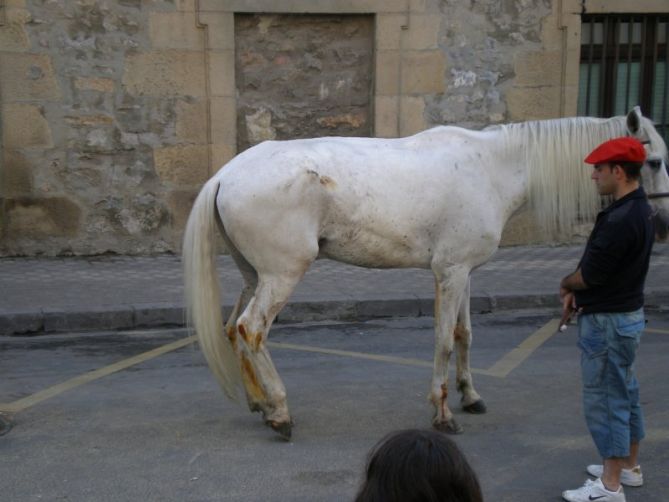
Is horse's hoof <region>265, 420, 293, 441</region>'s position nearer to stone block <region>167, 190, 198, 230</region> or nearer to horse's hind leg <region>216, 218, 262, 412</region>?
horse's hind leg <region>216, 218, 262, 412</region>

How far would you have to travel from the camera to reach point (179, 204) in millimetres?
11211

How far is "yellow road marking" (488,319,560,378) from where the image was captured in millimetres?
7016

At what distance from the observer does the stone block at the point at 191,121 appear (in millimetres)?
11080

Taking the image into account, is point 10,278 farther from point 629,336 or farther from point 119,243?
point 629,336

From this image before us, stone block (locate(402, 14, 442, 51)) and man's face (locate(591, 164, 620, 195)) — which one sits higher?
stone block (locate(402, 14, 442, 51))

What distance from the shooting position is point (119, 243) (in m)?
11.1

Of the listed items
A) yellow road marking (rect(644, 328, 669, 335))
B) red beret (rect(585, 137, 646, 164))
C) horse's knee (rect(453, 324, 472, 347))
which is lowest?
yellow road marking (rect(644, 328, 669, 335))

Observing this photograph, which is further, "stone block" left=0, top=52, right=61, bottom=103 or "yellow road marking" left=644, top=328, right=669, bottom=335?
"stone block" left=0, top=52, right=61, bottom=103

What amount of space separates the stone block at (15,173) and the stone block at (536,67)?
590 centimetres

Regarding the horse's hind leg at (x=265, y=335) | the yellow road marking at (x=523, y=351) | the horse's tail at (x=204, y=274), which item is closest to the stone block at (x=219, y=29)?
the yellow road marking at (x=523, y=351)

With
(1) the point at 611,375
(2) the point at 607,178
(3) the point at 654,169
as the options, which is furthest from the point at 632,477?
(3) the point at 654,169

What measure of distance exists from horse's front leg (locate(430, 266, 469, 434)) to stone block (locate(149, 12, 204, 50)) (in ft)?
20.8

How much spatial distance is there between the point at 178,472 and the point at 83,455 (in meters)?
0.59

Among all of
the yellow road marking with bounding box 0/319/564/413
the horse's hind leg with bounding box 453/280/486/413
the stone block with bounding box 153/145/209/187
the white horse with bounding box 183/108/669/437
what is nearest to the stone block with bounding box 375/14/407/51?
the stone block with bounding box 153/145/209/187
